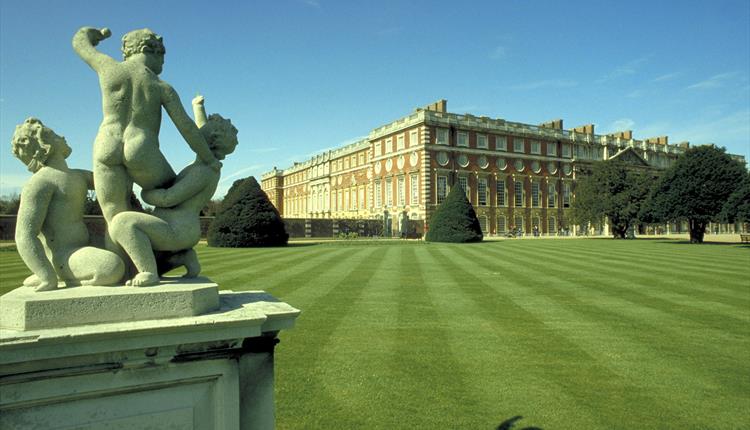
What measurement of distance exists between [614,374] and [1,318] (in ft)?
19.3

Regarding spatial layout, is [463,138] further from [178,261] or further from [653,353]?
[178,261]

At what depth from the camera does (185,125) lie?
8.85 ft

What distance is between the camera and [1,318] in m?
2.13

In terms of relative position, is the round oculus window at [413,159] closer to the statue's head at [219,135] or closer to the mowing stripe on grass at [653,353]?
the mowing stripe on grass at [653,353]

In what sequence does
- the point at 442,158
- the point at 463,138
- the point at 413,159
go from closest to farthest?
the point at 442,158, the point at 413,159, the point at 463,138

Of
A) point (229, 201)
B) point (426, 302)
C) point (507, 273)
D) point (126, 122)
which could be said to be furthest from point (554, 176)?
point (126, 122)

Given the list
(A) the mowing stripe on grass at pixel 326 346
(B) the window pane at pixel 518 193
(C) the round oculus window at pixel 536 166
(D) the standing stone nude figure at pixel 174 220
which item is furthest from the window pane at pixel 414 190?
(D) the standing stone nude figure at pixel 174 220

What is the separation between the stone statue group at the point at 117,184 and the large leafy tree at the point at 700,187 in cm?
3998

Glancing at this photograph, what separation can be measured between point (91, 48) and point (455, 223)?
109 ft

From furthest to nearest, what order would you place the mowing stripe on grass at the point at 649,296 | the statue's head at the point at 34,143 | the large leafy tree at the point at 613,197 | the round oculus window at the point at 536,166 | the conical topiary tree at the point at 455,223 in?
the round oculus window at the point at 536,166, the large leafy tree at the point at 613,197, the conical topiary tree at the point at 455,223, the mowing stripe on grass at the point at 649,296, the statue's head at the point at 34,143

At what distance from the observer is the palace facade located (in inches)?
1927

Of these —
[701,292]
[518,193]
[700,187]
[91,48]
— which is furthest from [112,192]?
[518,193]

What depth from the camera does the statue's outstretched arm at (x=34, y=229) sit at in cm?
241

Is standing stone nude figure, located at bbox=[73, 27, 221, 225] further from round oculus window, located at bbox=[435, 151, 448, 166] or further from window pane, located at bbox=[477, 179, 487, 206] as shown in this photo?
window pane, located at bbox=[477, 179, 487, 206]
